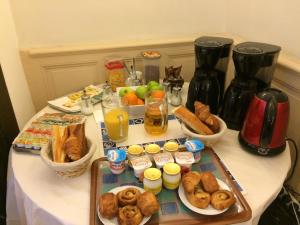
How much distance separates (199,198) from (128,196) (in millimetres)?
183

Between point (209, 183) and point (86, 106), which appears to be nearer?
point (209, 183)

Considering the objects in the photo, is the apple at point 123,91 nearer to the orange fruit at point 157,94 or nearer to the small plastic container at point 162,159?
the orange fruit at point 157,94

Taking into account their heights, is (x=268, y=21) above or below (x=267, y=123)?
above

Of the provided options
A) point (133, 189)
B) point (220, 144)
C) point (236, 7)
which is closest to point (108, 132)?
point (133, 189)

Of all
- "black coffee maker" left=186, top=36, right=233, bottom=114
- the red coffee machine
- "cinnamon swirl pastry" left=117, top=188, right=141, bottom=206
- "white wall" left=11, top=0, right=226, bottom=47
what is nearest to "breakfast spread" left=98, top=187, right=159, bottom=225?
"cinnamon swirl pastry" left=117, top=188, right=141, bottom=206

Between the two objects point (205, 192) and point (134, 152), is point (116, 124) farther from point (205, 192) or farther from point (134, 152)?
point (205, 192)

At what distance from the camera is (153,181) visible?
681mm

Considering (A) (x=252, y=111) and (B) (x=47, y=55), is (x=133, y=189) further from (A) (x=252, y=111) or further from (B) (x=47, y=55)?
(B) (x=47, y=55)

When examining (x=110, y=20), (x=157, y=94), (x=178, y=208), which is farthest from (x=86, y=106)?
(x=178, y=208)

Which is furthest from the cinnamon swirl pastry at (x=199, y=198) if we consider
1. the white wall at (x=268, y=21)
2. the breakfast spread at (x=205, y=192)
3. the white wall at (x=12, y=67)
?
the white wall at (x=12, y=67)

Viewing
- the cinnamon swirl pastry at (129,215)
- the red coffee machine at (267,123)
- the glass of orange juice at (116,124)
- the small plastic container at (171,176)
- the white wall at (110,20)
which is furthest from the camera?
the white wall at (110,20)

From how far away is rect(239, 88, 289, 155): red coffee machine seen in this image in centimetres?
80

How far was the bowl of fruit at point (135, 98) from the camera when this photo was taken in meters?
1.07

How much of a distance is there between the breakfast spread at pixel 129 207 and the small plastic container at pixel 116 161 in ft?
0.38
